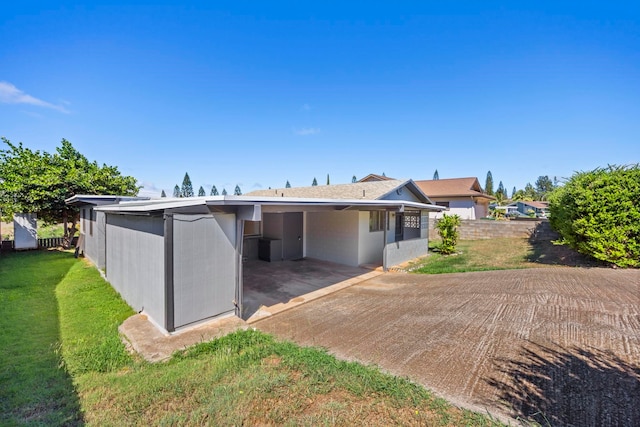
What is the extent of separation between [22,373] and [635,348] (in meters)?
7.82

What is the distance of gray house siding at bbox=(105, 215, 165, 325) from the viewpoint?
4848 millimetres

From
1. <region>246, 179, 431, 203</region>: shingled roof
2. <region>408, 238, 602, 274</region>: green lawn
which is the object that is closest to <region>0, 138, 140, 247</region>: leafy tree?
<region>246, 179, 431, 203</region>: shingled roof

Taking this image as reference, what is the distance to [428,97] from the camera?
1307 cm

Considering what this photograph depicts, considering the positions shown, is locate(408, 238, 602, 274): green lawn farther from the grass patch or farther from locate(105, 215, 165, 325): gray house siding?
locate(105, 215, 165, 325): gray house siding

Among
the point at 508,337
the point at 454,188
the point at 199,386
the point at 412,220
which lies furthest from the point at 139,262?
the point at 454,188

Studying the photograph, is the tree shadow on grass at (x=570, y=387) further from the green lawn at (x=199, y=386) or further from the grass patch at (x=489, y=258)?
the grass patch at (x=489, y=258)

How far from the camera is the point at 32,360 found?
3914 millimetres

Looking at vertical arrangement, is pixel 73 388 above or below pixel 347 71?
below

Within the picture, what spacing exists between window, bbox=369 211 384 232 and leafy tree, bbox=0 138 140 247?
13.8 meters

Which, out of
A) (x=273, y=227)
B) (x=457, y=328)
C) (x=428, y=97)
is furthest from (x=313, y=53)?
(x=457, y=328)

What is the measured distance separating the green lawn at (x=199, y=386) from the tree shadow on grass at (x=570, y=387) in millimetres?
601

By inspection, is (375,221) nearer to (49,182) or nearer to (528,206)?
(49,182)

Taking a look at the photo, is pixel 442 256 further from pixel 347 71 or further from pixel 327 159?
pixel 327 159

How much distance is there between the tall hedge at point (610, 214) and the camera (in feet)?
24.5
